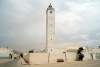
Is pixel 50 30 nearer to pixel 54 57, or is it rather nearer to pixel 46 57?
pixel 54 57

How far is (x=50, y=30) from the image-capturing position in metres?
46.4

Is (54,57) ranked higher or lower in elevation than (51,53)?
lower

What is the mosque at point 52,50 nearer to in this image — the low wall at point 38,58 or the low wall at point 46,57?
the low wall at point 46,57

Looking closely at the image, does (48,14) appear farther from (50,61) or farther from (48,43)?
(50,61)

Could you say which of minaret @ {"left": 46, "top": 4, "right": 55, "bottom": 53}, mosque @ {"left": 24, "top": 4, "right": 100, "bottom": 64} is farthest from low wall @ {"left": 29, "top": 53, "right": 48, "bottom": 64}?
minaret @ {"left": 46, "top": 4, "right": 55, "bottom": 53}

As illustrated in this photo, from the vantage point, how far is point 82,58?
3834cm

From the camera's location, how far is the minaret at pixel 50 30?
4558 cm

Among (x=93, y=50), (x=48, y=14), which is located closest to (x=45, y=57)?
(x=48, y=14)

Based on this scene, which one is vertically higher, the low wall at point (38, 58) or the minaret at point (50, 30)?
the minaret at point (50, 30)

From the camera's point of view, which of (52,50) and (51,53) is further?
(52,50)

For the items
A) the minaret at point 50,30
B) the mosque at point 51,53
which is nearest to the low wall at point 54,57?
the mosque at point 51,53

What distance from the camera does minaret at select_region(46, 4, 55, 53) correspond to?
45.6 m

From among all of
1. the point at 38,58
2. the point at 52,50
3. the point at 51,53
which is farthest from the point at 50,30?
the point at 38,58

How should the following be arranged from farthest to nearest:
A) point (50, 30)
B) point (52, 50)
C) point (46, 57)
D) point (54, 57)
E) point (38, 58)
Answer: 1. point (50, 30)
2. point (52, 50)
3. point (54, 57)
4. point (46, 57)
5. point (38, 58)
